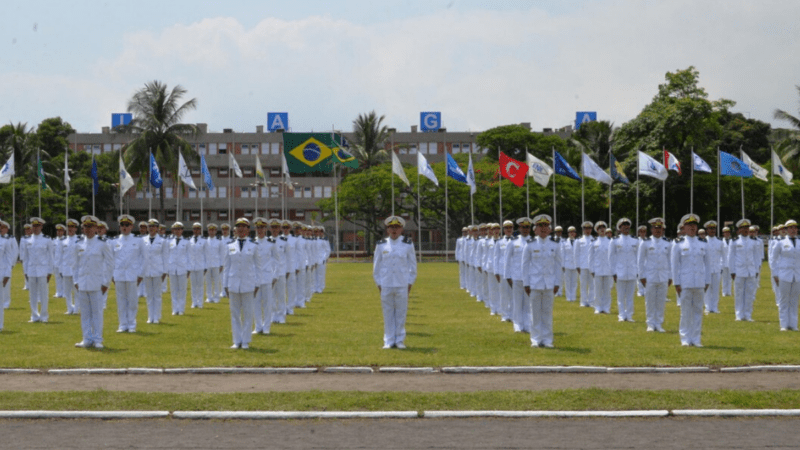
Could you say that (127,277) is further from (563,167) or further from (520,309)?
(563,167)

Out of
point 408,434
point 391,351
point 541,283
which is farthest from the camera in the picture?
point 541,283

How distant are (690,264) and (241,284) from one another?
8.40 metres

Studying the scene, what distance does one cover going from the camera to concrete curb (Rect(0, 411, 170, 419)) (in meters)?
9.30

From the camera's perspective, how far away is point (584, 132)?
93250mm

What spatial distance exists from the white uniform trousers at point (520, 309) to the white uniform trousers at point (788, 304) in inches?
218

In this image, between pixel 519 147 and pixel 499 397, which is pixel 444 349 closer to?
pixel 499 397

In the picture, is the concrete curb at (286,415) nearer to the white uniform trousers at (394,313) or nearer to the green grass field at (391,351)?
the green grass field at (391,351)

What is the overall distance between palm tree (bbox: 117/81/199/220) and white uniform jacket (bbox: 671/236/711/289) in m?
59.1

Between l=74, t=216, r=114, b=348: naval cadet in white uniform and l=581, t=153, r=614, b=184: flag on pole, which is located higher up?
l=581, t=153, r=614, b=184: flag on pole

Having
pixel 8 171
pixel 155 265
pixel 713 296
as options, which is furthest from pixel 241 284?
pixel 8 171

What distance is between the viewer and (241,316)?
15484mm

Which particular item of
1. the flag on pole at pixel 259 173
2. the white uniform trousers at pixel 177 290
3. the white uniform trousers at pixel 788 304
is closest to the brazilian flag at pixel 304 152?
the flag on pole at pixel 259 173

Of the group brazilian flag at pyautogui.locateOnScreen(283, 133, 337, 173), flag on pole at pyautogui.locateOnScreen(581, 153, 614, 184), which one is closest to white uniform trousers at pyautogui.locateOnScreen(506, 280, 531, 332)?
flag on pole at pyautogui.locateOnScreen(581, 153, 614, 184)

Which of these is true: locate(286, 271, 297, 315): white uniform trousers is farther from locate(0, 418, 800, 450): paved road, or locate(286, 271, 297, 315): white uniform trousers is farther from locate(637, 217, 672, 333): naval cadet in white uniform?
locate(0, 418, 800, 450): paved road
